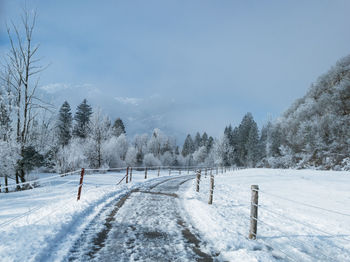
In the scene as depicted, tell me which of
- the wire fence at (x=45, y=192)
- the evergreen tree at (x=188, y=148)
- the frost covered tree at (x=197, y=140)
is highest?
the frost covered tree at (x=197, y=140)

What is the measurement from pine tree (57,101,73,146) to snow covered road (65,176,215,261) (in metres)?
38.7

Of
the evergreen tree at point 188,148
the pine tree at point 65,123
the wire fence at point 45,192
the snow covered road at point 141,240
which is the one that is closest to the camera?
the snow covered road at point 141,240

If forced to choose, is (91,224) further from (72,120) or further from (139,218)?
(72,120)

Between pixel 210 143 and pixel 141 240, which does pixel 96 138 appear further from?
pixel 210 143

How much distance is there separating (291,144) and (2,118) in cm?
5134

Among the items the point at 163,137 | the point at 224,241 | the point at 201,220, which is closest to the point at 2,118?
the point at 201,220

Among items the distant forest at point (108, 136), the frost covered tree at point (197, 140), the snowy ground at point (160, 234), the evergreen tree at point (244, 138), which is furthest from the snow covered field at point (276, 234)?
the frost covered tree at point (197, 140)

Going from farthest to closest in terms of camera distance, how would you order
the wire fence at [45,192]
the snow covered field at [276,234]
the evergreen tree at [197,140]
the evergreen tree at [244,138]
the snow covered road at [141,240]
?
the evergreen tree at [197,140] → the evergreen tree at [244,138] → the wire fence at [45,192] → the snow covered field at [276,234] → the snow covered road at [141,240]

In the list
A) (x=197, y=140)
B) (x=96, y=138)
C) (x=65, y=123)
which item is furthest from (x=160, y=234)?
(x=197, y=140)

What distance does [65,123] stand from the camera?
43156 millimetres

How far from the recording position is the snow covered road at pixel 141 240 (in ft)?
12.7

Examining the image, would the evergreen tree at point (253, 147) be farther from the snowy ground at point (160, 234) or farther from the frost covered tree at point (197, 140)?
the snowy ground at point (160, 234)

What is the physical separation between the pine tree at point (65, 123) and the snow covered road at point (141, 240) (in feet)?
127

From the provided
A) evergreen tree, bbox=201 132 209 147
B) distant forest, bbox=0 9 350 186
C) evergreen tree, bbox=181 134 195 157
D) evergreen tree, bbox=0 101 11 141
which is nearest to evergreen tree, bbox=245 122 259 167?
distant forest, bbox=0 9 350 186
